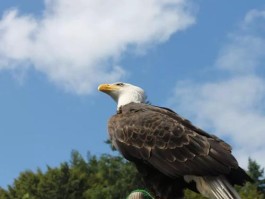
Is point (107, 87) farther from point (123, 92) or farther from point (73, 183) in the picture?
point (73, 183)

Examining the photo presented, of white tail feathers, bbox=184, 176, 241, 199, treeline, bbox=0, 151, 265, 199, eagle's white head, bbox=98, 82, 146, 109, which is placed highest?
treeline, bbox=0, 151, 265, 199

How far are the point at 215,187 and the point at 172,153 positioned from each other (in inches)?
32.8

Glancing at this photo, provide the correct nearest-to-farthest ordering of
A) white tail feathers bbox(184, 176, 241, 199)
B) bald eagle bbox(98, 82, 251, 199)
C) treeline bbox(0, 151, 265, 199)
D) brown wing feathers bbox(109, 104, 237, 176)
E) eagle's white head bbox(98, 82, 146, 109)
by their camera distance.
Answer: white tail feathers bbox(184, 176, 241, 199) → bald eagle bbox(98, 82, 251, 199) → brown wing feathers bbox(109, 104, 237, 176) → eagle's white head bbox(98, 82, 146, 109) → treeline bbox(0, 151, 265, 199)

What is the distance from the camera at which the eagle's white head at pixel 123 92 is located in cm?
948

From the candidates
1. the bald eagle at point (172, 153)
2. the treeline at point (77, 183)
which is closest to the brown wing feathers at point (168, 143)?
the bald eagle at point (172, 153)

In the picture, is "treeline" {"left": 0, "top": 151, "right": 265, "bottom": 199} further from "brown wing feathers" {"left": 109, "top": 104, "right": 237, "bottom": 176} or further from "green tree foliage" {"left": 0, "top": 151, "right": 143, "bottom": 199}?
"brown wing feathers" {"left": 109, "top": 104, "right": 237, "bottom": 176}

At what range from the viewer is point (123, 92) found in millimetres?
9555

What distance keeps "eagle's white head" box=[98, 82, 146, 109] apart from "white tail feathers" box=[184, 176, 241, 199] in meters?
1.72

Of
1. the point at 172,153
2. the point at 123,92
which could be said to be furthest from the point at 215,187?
the point at 123,92

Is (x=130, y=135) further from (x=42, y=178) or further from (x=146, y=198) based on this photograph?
(x=42, y=178)

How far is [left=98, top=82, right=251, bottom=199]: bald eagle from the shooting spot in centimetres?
796

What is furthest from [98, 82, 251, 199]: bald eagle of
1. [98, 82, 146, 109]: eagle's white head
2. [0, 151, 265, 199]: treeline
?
[0, 151, 265, 199]: treeline

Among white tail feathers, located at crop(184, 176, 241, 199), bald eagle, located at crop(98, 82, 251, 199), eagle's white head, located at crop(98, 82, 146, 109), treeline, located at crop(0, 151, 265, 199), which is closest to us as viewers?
white tail feathers, located at crop(184, 176, 241, 199)

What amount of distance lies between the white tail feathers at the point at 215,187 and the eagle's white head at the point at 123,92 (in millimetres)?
1717
